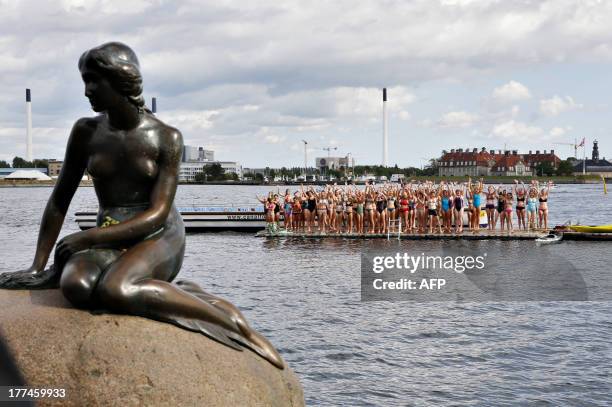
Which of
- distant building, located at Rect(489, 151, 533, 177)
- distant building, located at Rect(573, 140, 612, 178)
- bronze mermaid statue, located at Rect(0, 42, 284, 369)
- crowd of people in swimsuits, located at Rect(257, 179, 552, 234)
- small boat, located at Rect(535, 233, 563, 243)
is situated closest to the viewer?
bronze mermaid statue, located at Rect(0, 42, 284, 369)

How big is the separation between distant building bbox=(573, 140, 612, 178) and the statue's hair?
187 metres

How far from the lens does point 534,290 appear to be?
2153 centimetres

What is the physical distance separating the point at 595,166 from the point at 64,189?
197 meters

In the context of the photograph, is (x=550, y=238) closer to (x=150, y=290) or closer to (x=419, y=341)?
(x=419, y=341)

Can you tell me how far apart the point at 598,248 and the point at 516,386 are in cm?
2169

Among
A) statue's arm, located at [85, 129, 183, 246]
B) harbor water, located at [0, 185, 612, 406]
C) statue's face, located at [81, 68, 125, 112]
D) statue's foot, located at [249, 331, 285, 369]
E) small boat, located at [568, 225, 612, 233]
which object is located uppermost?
statue's face, located at [81, 68, 125, 112]

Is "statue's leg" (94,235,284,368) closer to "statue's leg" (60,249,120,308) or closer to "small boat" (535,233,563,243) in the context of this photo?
"statue's leg" (60,249,120,308)

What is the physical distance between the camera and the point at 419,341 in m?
15.1

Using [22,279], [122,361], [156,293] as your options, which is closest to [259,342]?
[156,293]

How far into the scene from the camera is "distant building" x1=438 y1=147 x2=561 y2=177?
577ft

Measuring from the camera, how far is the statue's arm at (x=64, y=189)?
637 cm

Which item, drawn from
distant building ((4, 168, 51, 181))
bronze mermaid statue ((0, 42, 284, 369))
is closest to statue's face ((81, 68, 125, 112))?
bronze mermaid statue ((0, 42, 284, 369))

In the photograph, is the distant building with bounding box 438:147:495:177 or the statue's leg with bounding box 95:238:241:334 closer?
the statue's leg with bounding box 95:238:241:334

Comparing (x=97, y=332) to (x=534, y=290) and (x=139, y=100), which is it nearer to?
(x=139, y=100)
